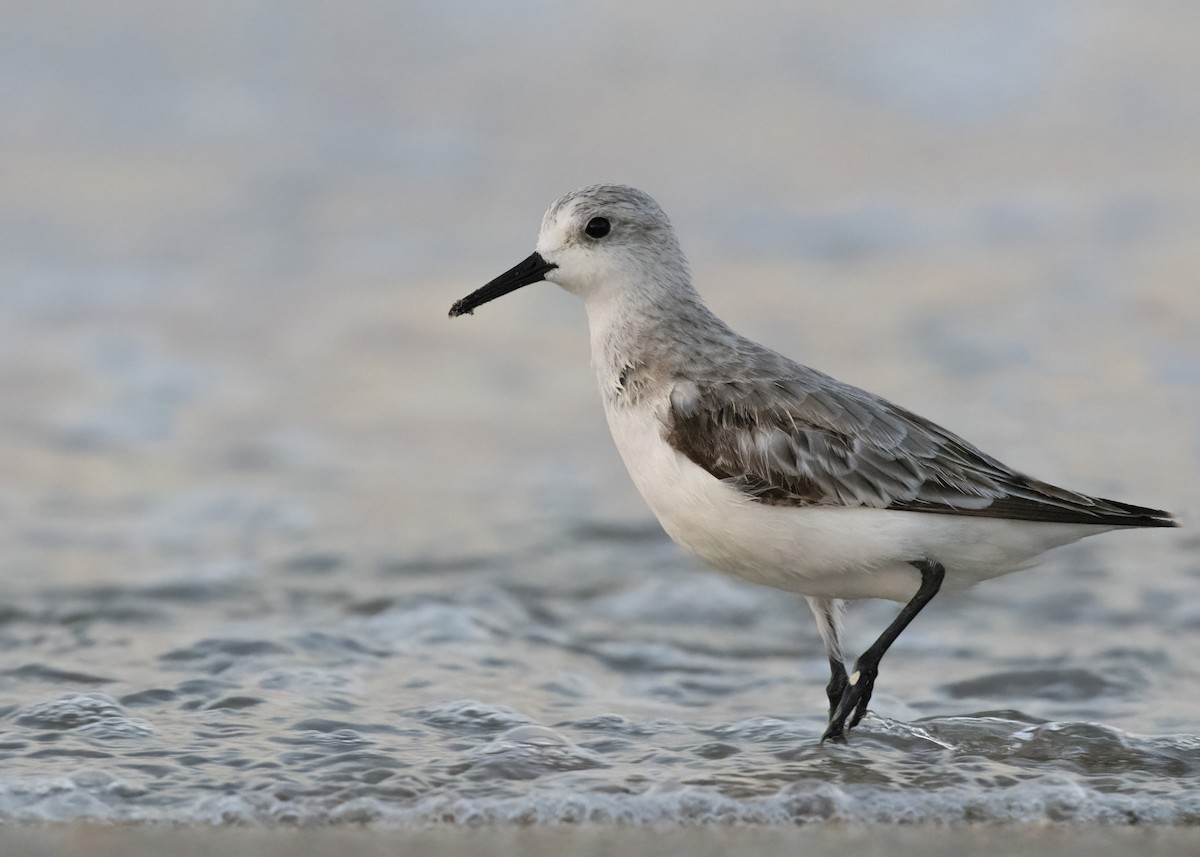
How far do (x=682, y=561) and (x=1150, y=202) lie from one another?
22.0 ft

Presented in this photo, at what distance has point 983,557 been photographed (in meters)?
5.89

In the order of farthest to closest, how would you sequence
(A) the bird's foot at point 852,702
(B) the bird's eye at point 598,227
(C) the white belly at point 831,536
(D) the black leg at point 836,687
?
1. (B) the bird's eye at point 598,227
2. (D) the black leg at point 836,687
3. (A) the bird's foot at point 852,702
4. (C) the white belly at point 831,536

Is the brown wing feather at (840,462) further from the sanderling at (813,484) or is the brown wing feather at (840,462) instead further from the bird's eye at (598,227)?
the bird's eye at (598,227)

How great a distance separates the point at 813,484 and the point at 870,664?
77 centimetres

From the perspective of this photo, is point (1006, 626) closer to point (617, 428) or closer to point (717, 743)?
point (717, 743)

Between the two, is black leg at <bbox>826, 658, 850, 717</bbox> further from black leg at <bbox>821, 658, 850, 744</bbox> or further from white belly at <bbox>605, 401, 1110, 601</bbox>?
white belly at <bbox>605, 401, 1110, 601</bbox>

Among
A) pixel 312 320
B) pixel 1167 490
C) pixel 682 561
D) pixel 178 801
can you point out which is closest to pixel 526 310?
pixel 312 320

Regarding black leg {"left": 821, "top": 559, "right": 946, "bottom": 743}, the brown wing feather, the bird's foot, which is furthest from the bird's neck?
the bird's foot

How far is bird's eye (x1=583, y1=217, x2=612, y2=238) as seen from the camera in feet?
21.3

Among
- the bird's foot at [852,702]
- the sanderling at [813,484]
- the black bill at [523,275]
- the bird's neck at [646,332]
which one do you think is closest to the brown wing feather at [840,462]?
the sanderling at [813,484]

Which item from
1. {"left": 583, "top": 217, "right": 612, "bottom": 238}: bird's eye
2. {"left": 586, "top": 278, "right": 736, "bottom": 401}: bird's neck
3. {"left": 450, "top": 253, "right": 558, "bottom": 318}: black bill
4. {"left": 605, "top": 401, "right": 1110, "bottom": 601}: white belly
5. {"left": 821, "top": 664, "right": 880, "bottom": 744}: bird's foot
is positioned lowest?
{"left": 821, "top": 664, "right": 880, "bottom": 744}: bird's foot

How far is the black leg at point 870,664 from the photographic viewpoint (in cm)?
587

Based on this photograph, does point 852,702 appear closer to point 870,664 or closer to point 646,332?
point 870,664

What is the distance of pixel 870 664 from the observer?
20.1 ft
